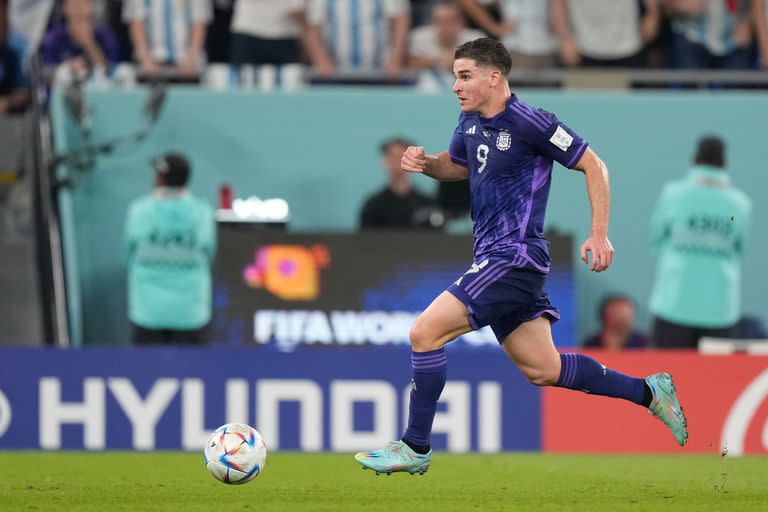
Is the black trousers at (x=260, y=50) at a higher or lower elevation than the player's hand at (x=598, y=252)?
higher

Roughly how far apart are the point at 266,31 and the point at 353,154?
4.36ft

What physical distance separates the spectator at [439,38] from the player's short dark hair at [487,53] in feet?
19.0

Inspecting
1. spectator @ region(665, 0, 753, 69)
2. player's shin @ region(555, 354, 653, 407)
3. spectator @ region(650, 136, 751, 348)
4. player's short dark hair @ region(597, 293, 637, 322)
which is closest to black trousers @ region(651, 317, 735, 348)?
spectator @ region(650, 136, 751, 348)

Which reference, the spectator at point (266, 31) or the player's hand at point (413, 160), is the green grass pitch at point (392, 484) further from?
the spectator at point (266, 31)

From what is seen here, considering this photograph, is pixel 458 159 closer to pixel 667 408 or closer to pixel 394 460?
pixel 394 460

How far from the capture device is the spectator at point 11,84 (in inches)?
501

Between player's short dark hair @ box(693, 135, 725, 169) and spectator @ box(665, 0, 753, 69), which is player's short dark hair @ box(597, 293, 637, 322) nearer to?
player's short dark hair @ box(693, 135, 725, 169)

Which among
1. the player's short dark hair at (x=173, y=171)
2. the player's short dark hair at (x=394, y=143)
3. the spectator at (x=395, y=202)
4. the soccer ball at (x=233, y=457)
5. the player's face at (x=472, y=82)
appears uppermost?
the player's face at (x=472, y=82)

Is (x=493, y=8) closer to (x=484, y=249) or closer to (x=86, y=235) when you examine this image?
Result: (x=86, y=235)

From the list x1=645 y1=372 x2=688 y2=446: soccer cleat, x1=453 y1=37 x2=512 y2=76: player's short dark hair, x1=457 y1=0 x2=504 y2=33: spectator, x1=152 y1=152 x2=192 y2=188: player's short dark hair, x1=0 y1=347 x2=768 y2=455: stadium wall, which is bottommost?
x1=0 y1=347 x2=768 y2=455: stadium wall

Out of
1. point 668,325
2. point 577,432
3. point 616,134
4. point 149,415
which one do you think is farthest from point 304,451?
point 616,134

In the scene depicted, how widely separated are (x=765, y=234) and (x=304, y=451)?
5157mm

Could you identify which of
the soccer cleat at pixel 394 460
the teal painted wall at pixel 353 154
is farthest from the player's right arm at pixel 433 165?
the teal painted wall at pixel 353 154

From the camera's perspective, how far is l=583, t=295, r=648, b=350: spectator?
38.8ft
